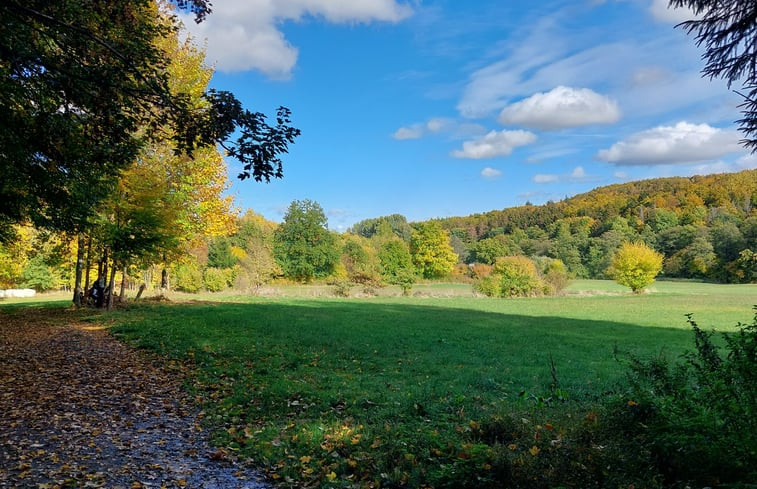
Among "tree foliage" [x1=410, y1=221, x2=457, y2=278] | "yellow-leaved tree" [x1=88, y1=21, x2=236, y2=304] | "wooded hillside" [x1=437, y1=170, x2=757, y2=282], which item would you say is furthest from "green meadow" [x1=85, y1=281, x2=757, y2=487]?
"wooded hillside" [x1=437, y1=170, x2=757, y2=282]

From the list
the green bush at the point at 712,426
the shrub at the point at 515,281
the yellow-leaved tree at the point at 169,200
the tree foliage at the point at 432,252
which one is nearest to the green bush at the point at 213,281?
the yellow-leaved tree at the point at 169,200

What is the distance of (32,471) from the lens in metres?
4.62

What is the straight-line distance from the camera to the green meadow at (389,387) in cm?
483

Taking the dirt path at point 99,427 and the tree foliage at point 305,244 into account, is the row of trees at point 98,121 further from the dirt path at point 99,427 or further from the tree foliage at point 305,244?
the tree foliage at point 305,244

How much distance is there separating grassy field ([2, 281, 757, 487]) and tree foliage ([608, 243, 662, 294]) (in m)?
30.6

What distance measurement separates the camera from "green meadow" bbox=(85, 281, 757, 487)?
4.83m

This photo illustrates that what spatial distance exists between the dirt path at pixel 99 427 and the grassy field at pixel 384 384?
1.55 ft

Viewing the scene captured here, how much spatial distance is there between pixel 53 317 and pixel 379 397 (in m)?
15.0

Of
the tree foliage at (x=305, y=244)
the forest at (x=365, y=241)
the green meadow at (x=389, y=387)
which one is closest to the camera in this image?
the green meadow at (x=389, y=387)

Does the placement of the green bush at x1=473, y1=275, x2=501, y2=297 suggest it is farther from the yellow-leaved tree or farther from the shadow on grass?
the yellow-leaved tree

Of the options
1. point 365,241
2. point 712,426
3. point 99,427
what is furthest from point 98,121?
point 365,241

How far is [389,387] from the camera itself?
8492 mm

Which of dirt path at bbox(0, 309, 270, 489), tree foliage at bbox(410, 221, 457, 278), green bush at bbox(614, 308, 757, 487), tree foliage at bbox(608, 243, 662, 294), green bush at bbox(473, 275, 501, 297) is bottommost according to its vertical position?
dirt path at bbox(0, 309, 270, 489)

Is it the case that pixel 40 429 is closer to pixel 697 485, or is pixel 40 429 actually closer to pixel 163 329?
pixel 697 485
